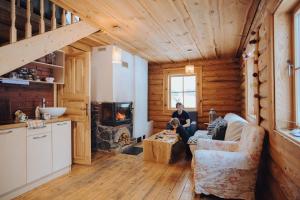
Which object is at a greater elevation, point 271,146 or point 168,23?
point 168,23

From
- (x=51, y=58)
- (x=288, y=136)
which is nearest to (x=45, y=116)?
(x=51, y=58)

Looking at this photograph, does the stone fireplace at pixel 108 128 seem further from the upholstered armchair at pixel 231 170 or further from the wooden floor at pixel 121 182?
the upholstered armchair at pixel 231 170

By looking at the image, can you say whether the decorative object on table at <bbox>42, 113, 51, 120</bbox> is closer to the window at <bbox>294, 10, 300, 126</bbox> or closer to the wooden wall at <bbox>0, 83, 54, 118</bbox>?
the wooden wall at <bbox>0, 83, 54, 118</bbox>

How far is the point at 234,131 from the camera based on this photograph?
3033 mm

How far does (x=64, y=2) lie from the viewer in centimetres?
235

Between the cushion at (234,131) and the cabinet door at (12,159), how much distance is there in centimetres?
297

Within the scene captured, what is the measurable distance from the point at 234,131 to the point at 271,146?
1.03 m

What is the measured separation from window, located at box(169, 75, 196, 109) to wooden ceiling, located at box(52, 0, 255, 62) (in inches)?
56.0

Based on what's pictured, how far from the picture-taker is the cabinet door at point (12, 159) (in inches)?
88.3

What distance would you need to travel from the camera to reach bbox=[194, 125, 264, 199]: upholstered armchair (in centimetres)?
214

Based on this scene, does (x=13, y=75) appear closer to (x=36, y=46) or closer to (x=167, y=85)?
(x=36, y=46)

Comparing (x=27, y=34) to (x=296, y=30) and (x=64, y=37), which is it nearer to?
(x=64, y=37)

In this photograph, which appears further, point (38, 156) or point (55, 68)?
point (55, 68)

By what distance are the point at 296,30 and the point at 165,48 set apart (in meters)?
2.87
